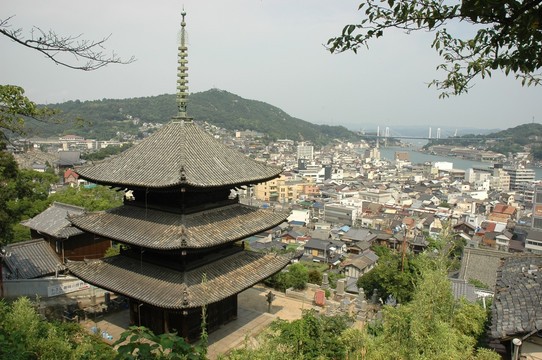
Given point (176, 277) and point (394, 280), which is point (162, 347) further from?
point (394, 280)

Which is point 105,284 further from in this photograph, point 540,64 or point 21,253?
point 540,64

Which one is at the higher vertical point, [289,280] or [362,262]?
[289,280]

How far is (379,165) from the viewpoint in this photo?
188 meters

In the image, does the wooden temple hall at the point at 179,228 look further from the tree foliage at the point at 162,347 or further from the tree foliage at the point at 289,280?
the tree foliage at the point at 162,347

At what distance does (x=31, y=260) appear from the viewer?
23891 millimetres

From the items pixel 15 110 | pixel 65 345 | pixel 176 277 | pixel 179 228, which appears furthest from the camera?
pixel 176 277

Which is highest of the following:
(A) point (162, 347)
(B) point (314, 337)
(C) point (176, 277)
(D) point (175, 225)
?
(D) point (175, 225)

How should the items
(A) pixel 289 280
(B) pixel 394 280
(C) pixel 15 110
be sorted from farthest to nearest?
1. (B) pixel 394 280
2. (A) pixel 289 280
3. (C) pixel 15 110

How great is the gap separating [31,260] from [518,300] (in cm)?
2481

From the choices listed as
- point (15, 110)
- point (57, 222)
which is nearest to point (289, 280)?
point (57, 222)

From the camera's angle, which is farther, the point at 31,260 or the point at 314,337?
the point at 31,260

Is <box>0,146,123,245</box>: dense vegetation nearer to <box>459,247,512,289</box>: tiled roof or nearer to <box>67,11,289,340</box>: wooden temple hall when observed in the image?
<box>67,11,289,340</box>: wooden temple hall

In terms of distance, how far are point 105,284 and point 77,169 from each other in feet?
16.5

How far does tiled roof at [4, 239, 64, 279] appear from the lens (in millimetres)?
23031
